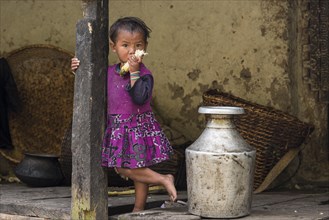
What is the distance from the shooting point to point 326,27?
21.5 ft

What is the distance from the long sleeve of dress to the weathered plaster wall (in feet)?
7.11

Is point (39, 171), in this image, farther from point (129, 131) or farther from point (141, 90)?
point (141, 90)

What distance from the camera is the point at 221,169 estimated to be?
4.55m

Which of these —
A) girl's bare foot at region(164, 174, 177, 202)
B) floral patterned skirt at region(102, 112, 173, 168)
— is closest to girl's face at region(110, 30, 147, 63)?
floral patterned skirt at region(102, 112, 173, 168)

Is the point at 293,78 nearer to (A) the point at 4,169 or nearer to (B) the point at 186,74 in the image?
(B) the point at 186,74

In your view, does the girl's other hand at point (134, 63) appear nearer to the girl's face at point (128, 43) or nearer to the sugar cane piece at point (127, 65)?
the sugar cane piece at point (127, 65)

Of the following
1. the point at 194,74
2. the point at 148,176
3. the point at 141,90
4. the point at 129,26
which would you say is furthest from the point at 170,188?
the point at 194,74

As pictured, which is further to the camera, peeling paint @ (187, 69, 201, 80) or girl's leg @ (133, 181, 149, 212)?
peeling paint @ (187, 69, 201, 80)

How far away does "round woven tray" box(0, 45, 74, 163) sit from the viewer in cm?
763

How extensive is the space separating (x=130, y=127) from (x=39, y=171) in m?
1.92

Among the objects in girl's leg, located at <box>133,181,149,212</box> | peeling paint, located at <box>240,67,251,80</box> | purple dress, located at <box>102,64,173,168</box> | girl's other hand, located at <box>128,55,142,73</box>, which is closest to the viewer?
girl's other hand, located at <box>128,55,142,73</box>

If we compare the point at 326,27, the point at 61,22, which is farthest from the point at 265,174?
the point at 61,22

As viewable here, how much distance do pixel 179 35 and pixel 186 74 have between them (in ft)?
1.19

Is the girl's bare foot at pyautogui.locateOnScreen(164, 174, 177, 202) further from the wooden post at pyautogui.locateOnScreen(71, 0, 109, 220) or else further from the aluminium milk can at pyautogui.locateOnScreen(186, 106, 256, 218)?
the wooden post at pyautogui.locateOnScreen(71, 0, 109, 220)
